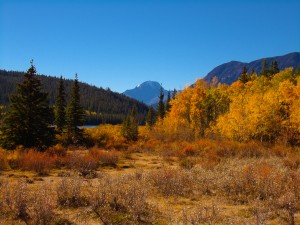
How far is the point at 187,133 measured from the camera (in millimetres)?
43031

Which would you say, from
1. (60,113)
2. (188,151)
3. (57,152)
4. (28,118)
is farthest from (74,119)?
(188,151)

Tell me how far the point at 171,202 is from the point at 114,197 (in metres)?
1.95

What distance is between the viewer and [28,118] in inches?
912

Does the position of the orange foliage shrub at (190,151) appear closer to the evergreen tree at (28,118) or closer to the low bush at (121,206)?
the evergreen tree at (28,118)

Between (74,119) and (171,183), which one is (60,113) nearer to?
(74,119)

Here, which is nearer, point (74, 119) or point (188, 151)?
point (188, 151)

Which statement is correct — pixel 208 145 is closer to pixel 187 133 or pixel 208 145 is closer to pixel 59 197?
pixel 187 133

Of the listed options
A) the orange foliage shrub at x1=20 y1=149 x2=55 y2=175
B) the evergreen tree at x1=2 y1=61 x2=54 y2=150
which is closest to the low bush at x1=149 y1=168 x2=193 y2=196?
the orange foliage shrub at x1=20 y1=149 x2=55 y2=175

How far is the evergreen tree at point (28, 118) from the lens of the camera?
2275 cm

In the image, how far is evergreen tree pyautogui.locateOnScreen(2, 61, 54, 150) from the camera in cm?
2275

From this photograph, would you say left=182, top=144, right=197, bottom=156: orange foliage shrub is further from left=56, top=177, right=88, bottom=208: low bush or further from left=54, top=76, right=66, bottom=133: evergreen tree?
left=54, top=76, right=66, bottom=133: evergreen tree

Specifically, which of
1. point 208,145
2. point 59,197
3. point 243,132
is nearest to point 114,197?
point 59,197

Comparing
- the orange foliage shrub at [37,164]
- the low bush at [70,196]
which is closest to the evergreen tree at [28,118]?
the orange foliage shrub at [37,164]

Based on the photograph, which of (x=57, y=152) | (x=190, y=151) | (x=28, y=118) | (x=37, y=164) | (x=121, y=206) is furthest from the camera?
(x=190, y=151)
